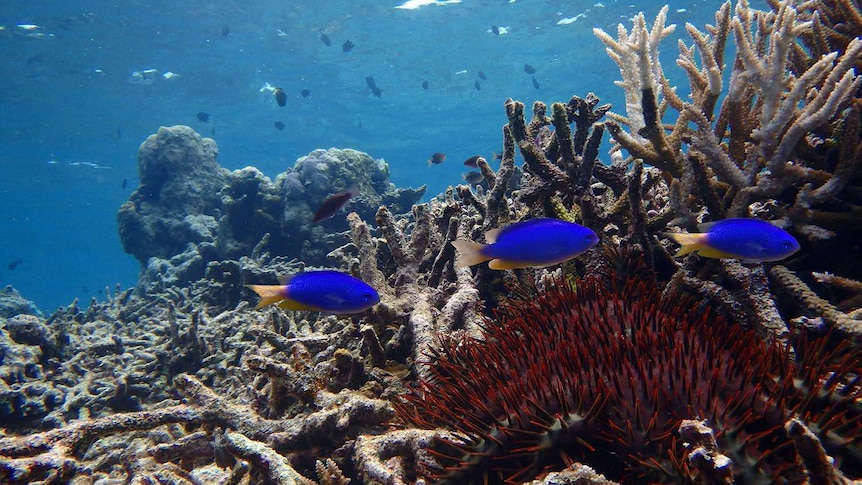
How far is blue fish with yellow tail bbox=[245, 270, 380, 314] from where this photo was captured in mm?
2627

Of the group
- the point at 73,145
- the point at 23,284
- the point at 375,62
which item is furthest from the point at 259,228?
the point at 23,284

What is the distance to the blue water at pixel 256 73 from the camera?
25.7m

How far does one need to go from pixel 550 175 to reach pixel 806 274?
188cm

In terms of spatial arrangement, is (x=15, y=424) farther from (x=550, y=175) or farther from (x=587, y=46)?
(x=587, y=46)

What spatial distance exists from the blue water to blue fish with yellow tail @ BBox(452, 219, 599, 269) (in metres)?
25.0

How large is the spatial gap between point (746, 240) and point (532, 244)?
110 centimetres

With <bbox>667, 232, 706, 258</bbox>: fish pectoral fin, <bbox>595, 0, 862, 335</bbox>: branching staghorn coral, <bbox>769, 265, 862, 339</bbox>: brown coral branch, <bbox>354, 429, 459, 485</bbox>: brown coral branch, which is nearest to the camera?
<bbox>354, 429, 459, 485</bbox>: brown coral branch

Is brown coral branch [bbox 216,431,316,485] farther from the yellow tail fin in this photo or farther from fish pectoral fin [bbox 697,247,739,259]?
fish pectoral fin [bbox 697,247,739,259]

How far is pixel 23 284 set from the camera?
351ft

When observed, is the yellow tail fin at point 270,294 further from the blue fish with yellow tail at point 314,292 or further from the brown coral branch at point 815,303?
the brown coral branch at point 815,303

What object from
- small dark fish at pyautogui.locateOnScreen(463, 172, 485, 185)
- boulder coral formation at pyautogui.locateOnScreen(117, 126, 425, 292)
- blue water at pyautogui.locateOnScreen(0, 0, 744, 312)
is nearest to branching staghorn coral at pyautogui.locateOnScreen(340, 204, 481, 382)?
small dark fish at pyautogui.locateOnScreen(463, 172, 485, 185)

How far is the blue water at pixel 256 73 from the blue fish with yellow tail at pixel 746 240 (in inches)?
A: 1012

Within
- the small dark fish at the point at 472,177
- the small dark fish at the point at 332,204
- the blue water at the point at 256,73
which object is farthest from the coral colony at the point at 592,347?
the blue water at the point at 256,73

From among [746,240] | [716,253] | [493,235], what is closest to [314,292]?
[493,235]
